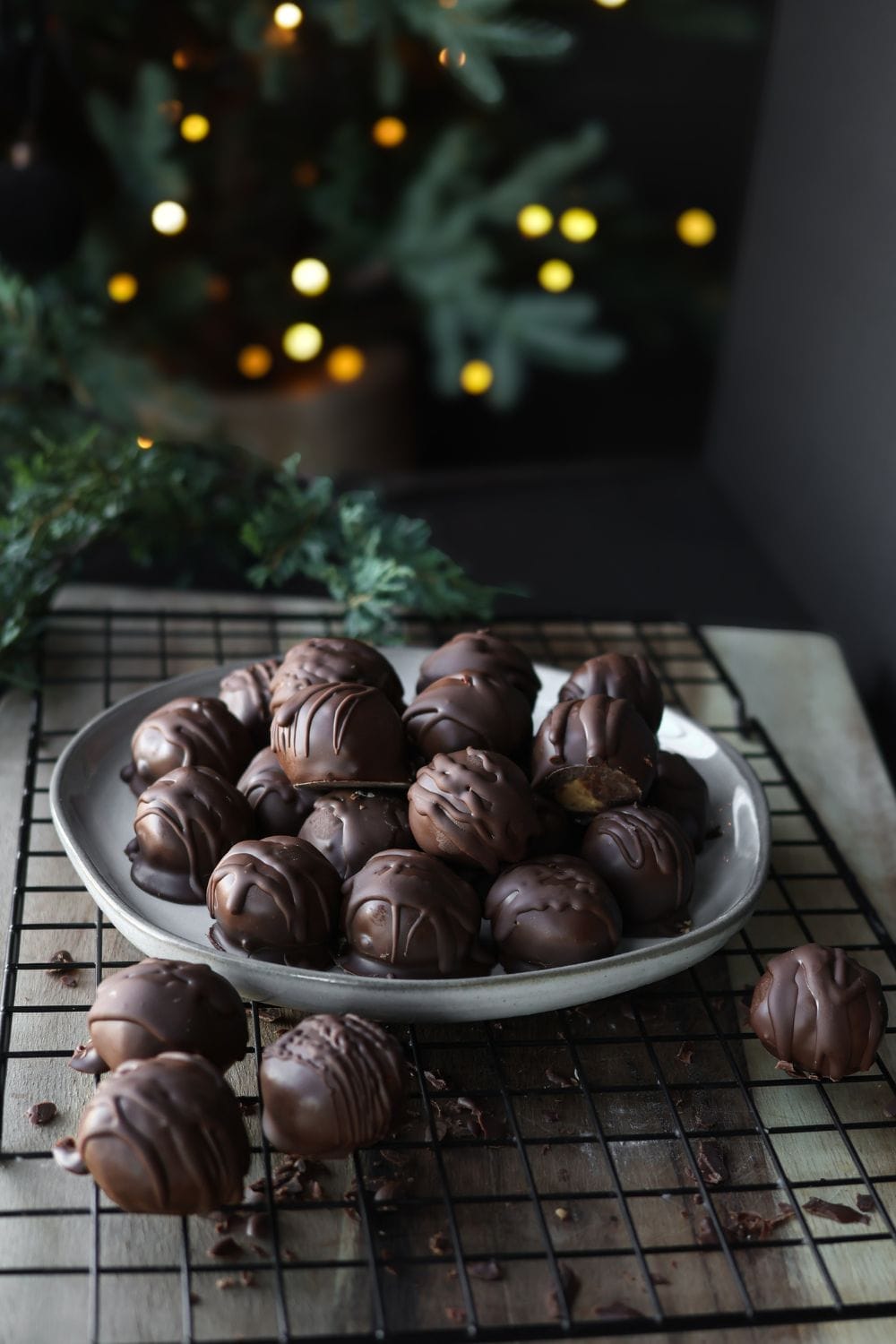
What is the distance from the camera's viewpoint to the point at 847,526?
71.6 inches

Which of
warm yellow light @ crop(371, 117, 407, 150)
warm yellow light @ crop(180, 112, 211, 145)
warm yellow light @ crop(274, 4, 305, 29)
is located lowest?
warm yellow light @ crop(371, 117, 407, 150)

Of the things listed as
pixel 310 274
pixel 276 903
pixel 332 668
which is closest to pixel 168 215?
pixel 310 274

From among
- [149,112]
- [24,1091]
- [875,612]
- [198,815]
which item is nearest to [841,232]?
[875,612]

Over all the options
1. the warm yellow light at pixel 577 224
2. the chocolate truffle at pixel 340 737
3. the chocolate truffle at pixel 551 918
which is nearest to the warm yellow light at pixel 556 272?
the warm yellow light at pixel 577 224

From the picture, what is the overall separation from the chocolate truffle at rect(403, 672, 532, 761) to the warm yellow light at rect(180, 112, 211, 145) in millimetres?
1413

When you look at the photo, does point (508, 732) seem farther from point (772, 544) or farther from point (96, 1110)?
point (772, 544)

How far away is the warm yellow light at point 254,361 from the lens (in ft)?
8.16

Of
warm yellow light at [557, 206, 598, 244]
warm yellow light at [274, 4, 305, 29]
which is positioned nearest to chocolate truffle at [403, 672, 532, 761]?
warm yellow light at [274, 4, 305, 29]

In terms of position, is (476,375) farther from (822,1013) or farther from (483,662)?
(822,1013)

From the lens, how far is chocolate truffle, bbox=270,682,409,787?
1028 mm

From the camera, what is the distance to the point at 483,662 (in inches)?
45.4

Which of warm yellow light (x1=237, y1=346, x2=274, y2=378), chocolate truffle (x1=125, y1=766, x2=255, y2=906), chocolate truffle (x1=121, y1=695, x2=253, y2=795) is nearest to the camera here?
chocolate truffle (x1=125, y1=766, x2=255, y2=906)

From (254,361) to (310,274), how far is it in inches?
9.7

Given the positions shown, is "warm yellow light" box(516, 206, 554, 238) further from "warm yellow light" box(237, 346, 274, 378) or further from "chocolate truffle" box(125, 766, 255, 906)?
"chocolate truffle" box(125, 766, 255, 906)
